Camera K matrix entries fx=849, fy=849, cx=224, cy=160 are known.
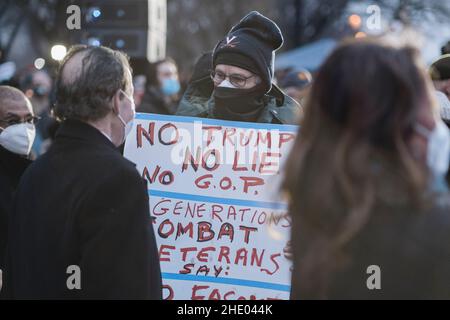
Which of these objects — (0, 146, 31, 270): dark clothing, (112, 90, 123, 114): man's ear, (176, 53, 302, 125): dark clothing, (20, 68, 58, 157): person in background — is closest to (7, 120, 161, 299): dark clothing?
(112, 90, 123, 114): man's ear

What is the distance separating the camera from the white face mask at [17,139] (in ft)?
14.4

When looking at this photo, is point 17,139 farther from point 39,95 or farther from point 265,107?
point 39,95

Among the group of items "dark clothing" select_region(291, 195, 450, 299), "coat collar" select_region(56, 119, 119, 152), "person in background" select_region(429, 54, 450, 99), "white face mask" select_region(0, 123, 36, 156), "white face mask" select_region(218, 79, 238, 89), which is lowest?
"dark clothing" select_region(291, 195, 450, 299)

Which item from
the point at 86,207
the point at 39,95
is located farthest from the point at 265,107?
the point at 39,95

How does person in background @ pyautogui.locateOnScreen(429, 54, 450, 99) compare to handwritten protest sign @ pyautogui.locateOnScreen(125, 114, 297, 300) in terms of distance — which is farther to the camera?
person in background @ pyautogui.locateOnScreen(429, 54, 450, 99)

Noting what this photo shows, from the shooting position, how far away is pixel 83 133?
3057 millimetres

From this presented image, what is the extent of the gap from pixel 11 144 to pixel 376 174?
2.75m

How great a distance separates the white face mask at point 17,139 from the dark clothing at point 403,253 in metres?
2.61

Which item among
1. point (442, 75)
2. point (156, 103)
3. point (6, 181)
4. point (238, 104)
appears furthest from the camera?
point (156, 103)

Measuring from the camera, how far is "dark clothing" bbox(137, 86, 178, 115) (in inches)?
306

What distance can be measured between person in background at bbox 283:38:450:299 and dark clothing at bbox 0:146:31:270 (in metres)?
2.30

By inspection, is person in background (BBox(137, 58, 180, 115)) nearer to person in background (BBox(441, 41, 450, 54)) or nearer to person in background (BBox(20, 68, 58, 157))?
person in background (BBox(20, 68, 58, 157))

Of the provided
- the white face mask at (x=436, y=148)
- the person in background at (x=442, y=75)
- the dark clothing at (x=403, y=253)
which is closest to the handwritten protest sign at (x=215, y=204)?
the person in background at (x=442, y=75)

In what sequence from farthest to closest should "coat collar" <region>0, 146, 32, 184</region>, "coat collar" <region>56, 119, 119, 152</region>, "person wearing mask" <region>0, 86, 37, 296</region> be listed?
"coat collar" <region>0, 146, 32, 184</region> → "person wearing mask" <region>0, 86, 37, 296</region> → "coat collar" <region>56, 119, 119, 152</region>
